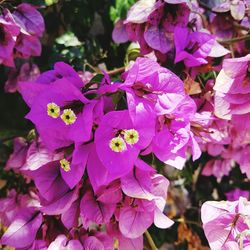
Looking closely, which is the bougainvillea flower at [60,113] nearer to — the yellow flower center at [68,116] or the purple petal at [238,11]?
the yellow flower center at [68,116]

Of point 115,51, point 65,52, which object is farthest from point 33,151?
point 115,51

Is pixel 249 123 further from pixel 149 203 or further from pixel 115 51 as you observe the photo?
pixel 115 51

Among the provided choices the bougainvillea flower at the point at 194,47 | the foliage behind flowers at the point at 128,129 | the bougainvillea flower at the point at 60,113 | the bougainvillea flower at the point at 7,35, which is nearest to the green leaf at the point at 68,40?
the foliage behind flowers at the point at 128,129

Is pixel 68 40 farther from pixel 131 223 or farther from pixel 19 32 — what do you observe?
pixel 131 223

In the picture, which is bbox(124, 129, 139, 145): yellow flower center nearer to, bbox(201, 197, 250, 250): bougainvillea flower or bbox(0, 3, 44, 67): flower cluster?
bbox(201, 197, 250, 250): bougainvillea flower

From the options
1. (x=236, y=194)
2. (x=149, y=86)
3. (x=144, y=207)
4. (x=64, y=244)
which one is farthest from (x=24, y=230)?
(x=236, y=194)

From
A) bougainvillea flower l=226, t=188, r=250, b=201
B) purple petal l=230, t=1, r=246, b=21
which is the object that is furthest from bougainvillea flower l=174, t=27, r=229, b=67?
bougainvillea flower l=226, t=188, r=250, b=201
